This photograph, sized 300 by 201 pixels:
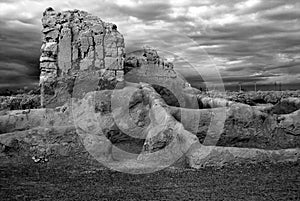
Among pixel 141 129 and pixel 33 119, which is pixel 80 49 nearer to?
pixel 33 119

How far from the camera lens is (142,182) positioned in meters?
8.67

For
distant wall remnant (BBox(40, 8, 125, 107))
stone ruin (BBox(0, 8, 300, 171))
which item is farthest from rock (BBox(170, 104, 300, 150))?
distant wall remnant (BBox(40, 8, 125, 107))

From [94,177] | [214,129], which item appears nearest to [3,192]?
[94,177]

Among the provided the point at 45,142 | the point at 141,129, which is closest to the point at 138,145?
the point at 141,129

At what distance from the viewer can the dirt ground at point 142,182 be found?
7504 mm

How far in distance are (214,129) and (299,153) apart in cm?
279

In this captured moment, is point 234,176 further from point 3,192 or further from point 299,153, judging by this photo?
point 3,192

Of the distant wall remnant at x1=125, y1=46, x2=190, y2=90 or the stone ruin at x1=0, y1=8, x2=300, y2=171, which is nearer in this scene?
the stone ruin at x1=0, y1=8, x2=300, y2=171

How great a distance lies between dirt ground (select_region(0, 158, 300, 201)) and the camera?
7.50 m

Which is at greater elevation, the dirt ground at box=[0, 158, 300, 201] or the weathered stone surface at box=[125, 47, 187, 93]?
the weathered stone surface at box=[125, 47, 187, 93]

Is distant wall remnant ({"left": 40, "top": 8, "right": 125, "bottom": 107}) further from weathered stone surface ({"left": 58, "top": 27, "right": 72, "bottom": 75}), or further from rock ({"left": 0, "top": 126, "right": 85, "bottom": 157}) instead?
rock ({"left": 0, "top": 126, "right": 85, "bottom": 157})

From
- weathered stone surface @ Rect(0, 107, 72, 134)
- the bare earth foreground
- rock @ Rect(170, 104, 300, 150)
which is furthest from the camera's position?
Answer: weathered stone surface @ Rect(0, 107, 72, 134)

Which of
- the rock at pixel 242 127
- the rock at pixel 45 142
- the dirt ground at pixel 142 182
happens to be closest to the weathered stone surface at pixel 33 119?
the rock at pixel 45 142

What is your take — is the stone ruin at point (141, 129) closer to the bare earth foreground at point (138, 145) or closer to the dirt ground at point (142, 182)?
the bare earth foreground at point (138, 145)
